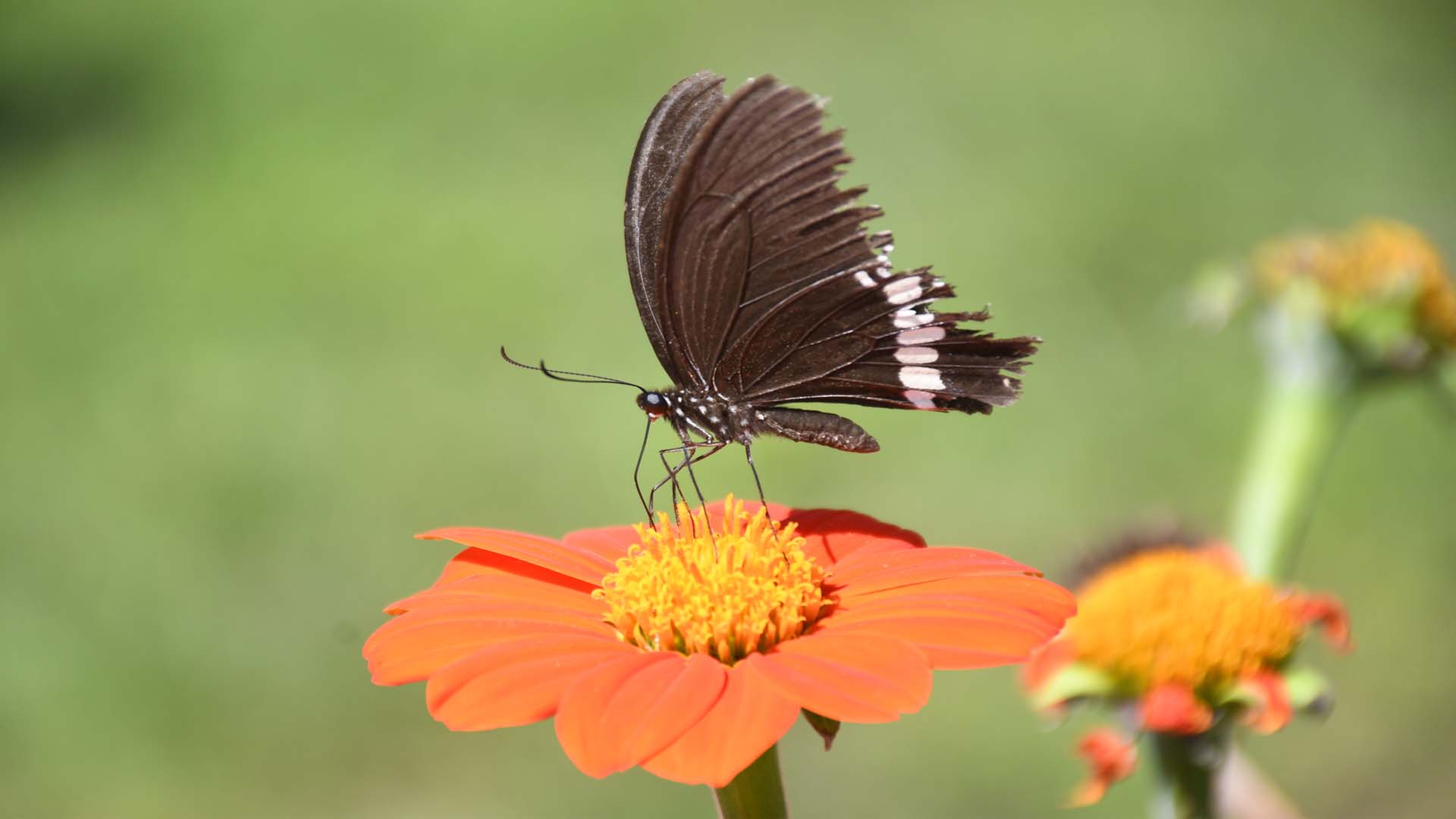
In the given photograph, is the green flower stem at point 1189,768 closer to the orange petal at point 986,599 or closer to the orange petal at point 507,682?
the orange petal at point 986,599

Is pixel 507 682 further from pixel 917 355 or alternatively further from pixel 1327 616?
pixel 1327 616

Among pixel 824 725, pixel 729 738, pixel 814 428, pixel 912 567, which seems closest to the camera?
pixel 729 738

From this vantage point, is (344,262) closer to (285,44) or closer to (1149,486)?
(285,44)

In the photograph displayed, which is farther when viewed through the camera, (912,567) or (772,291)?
(772,291)

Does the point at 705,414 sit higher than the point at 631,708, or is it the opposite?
the point at 705,414

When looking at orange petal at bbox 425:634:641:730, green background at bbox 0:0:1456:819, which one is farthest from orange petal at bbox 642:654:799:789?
green background at bbox 0:0:1456:819

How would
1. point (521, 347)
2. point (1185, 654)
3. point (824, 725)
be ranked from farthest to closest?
point (521, 347)
point (1185, 654)
point (824, 725)

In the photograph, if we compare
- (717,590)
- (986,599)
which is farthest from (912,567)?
(717,590)

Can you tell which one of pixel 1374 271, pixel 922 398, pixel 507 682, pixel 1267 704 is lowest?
pixel 507 682
